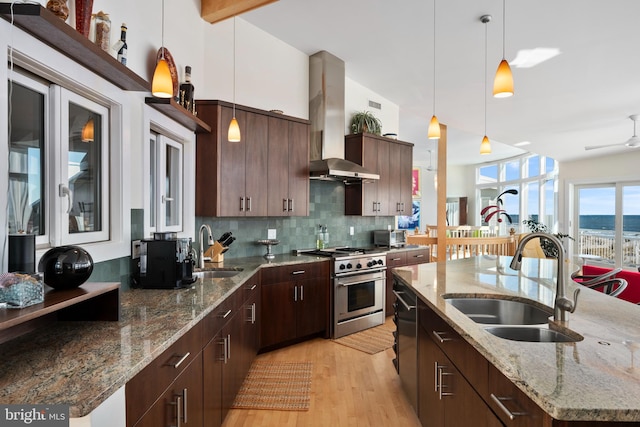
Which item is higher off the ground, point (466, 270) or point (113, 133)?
point (113, 133)

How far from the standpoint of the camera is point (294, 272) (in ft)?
12.1

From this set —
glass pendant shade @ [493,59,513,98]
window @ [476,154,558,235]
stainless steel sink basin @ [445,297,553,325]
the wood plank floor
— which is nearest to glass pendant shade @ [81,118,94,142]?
the wood plank floor

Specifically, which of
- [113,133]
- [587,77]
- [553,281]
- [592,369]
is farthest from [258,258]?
[587,77]

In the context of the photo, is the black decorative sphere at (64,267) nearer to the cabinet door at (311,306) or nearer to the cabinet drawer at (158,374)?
the cabinet drawer at (158,374)

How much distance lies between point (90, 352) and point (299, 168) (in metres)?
3.07

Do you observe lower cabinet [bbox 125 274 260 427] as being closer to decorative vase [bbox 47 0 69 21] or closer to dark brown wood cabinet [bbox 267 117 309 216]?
dark brown wood cabinet [bbox 267 117 309 216]

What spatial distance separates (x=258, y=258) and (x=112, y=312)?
2302 millimetres

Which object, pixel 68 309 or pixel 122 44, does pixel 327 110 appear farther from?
pixel 68 309

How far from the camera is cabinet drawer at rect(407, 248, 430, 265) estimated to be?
16.6 feet

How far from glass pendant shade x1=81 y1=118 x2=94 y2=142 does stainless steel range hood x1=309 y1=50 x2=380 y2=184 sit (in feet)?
8.39

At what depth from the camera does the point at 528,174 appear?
10.3 meters

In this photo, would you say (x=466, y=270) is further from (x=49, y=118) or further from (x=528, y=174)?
(x=528, y=174)

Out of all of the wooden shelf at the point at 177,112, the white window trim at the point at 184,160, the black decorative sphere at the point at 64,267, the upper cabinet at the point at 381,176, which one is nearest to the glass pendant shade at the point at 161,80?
the wooden shelf at the point at 177,112

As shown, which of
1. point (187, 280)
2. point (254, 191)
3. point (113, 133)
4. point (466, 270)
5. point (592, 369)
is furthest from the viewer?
point (254, 191)
